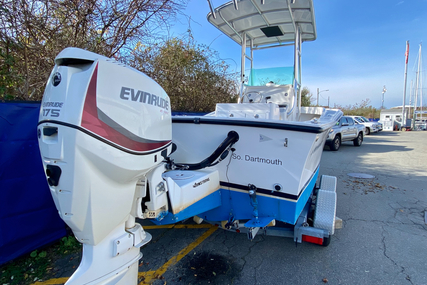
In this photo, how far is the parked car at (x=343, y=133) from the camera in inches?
441

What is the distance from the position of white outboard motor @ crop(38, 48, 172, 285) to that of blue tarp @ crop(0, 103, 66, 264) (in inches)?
55.0

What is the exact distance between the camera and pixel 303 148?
2.16 m

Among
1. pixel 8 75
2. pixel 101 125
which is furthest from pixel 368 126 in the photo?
pixel 101 125

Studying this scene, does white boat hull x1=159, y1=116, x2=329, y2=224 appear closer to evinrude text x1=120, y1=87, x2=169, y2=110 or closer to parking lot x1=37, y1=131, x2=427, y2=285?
parking lot x1=37, y1=131, x2=427, y2=285

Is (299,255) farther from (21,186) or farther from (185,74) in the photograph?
(185,74)

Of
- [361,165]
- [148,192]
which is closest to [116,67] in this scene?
[148,192]

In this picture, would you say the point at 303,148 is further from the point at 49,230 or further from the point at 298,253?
the point at 49,230

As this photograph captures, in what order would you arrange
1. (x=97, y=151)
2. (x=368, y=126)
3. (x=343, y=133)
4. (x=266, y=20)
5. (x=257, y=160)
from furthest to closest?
1. (x=368, y=126)
2. (x=343, y=133)
3. (x=266, y=20)
4. (x=257, y=160)
5. (x=97, y=151)

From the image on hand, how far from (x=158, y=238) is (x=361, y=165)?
7476 millimetres

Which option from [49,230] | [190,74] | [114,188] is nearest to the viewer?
[114,188]

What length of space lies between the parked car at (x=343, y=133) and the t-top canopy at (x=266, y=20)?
6948mm

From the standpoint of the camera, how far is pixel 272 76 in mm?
4918

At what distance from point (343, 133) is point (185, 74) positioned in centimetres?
911

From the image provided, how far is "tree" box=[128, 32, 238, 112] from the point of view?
Answer: 5.61 meters
